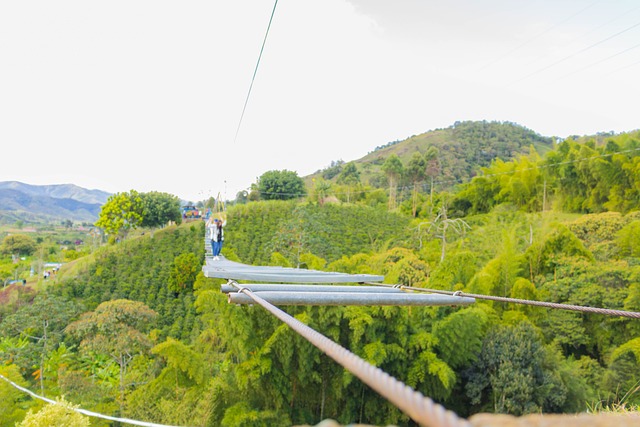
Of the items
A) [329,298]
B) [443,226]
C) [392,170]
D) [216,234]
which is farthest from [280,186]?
[329,298]

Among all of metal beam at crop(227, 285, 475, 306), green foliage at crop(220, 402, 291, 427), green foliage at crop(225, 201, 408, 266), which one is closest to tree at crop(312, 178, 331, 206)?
green foliage at crop(225, 201, 408, 266)

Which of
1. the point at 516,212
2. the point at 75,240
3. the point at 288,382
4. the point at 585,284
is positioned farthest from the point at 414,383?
the point at 75,240

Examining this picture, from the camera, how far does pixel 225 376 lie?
5512 millimetres

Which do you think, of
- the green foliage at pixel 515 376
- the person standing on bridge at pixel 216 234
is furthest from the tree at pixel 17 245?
the green foliage at pixel 515 376

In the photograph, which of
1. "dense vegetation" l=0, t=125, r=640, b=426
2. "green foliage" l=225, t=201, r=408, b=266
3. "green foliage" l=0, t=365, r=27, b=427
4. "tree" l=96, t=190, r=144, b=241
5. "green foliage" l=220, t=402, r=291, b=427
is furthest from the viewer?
"tree" l=96, t=190, r=144, b=241

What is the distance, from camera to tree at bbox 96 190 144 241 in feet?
47.3

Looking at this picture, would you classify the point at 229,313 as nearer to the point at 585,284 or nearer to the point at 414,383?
the point at 414,383

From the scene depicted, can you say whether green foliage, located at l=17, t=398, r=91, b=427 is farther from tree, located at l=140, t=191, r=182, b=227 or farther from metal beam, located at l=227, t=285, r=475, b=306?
tree, located at l=140, t=191, r=182, b=227

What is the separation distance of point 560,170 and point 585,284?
705cm

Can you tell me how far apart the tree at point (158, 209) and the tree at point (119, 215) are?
0.31 meters

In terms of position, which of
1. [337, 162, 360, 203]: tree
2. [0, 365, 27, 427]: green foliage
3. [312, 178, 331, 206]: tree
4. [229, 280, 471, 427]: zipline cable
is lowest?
[0, 365, 27, 427]: green foliage

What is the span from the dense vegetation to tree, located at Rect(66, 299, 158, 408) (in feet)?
0.11

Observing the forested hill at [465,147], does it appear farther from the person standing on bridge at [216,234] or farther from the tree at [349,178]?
the person standing on bridge at [216,234]

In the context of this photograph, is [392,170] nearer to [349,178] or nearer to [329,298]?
[349,178]
